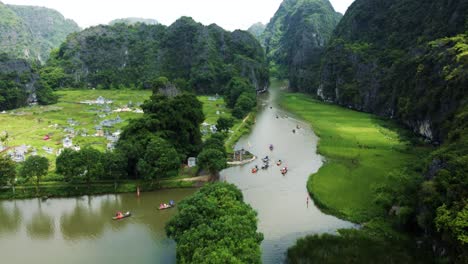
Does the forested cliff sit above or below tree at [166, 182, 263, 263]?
above

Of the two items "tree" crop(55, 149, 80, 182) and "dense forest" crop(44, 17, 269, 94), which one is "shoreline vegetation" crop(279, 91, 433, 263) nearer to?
"tree" crop(55, 149, 80, 182)

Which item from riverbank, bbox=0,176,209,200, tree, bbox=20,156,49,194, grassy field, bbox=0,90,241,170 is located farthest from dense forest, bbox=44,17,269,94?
tree, bbox=20,156,49,194

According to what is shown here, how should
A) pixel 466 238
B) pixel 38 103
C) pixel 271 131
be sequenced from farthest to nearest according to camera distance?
pixel 38 103 → pixel 271 131 → pixel 466 238

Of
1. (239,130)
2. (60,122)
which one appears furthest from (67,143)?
(239,130)

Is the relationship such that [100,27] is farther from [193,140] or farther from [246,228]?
[246,228]

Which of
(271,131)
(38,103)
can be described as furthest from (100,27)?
(271,131)

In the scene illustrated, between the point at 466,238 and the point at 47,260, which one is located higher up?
the point at 466,238
